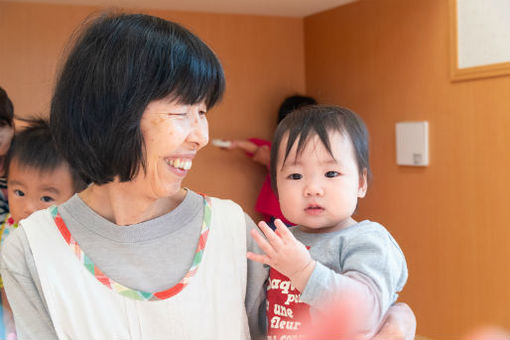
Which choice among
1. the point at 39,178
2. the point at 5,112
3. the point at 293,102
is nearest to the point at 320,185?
the point at 39,178

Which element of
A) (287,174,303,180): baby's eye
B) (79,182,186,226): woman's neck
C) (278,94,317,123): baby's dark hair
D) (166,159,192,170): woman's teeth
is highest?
(278,94,317,123): baby's dark hair

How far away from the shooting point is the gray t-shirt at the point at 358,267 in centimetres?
87

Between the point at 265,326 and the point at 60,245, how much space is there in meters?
0.40

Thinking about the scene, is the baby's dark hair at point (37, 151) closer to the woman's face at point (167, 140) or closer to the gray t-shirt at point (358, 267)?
the woman's face at point (167, 140)

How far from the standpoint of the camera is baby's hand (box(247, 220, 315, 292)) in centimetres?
86

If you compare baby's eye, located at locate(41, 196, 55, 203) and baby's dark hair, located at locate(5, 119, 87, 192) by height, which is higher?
baby's dark hair, located at locate(5, 119, 87, 192)

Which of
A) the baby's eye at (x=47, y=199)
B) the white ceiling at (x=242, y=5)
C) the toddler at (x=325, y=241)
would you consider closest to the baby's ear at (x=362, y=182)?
the toddler at (x=325, y=241)

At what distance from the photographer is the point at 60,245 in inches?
37.6

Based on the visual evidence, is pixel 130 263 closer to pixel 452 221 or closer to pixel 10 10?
pixel 452 221

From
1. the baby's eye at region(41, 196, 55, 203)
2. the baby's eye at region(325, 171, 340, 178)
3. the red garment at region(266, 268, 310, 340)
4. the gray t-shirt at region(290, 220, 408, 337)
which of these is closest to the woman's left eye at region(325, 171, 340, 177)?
the baby's eye at region(325, 171, 340, 178)

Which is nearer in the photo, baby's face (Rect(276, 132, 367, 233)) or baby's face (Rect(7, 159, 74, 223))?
baby's face (Rect(276, 132, 367, 233))

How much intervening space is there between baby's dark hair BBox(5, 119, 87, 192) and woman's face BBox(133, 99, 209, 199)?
64cm

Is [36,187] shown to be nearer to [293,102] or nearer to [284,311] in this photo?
[284,311]

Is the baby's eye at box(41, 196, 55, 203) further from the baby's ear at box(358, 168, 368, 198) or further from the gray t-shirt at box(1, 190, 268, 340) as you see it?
the baby's ear at box(358, 168, 368, 198)
